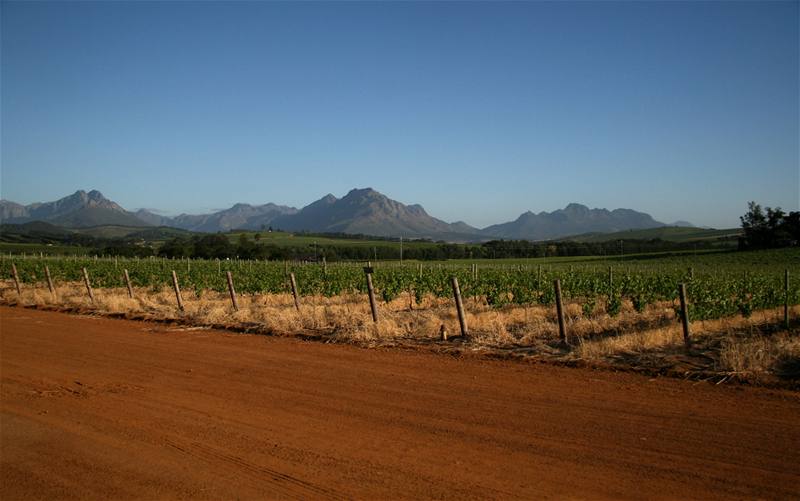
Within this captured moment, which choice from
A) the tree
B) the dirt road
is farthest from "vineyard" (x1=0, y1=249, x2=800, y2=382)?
the tree

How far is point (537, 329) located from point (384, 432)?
6988mm

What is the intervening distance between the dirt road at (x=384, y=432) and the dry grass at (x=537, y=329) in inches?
46.9

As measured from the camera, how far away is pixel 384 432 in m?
6.61

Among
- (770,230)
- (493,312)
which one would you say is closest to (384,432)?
(493,312)

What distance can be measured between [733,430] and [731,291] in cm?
1597

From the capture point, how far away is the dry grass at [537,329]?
9.79 m

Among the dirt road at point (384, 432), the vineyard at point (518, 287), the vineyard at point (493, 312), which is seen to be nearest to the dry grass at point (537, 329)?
the vineyard at point (493, 312)

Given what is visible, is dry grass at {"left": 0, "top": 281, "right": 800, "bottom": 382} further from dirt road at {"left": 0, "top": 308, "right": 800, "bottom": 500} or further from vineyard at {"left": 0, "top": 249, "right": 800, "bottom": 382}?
dirt road at {"left": 0, "top": 308, "right": 800, "bottom": 500}

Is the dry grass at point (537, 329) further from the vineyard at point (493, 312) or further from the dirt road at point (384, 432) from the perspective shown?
the dirt road at point (384, 432)

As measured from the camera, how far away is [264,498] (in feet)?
16.4

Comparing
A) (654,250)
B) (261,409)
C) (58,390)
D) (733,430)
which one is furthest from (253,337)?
(654,250)

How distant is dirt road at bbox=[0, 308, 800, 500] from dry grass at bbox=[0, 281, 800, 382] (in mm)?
1192

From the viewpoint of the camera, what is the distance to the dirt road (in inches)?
205

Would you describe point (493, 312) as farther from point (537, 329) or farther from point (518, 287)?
point (537, 329)
